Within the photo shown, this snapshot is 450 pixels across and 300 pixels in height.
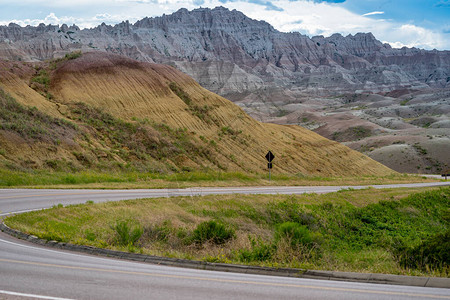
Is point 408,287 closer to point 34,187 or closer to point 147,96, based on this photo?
point 34,187

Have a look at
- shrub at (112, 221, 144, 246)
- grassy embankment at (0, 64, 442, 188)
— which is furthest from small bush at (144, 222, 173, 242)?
grassy embankment at (0, 64, 442, 188)

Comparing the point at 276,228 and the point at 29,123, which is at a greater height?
the point at 29,123

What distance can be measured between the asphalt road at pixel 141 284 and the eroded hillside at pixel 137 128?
20821mm

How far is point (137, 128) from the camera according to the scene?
139 feet

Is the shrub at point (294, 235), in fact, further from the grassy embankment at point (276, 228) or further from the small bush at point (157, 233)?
the small bush at point (157, 233)

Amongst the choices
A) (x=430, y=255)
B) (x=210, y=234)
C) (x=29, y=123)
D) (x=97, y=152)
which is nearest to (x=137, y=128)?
(x=97, y=152)

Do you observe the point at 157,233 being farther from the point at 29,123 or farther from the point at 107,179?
the point at 29,123

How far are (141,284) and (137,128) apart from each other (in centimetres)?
3537

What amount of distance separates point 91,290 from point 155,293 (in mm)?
1078

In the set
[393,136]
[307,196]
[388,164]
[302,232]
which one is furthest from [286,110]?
[302,232]

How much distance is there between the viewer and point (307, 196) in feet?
85.5

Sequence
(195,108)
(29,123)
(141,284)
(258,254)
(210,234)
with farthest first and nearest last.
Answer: (195,108), (29,123), (210,234), (258,254), (141,284)

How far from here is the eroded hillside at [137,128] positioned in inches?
1326

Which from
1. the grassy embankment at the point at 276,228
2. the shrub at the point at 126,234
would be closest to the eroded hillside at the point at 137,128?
the grassy embankment at the point at 276,228
